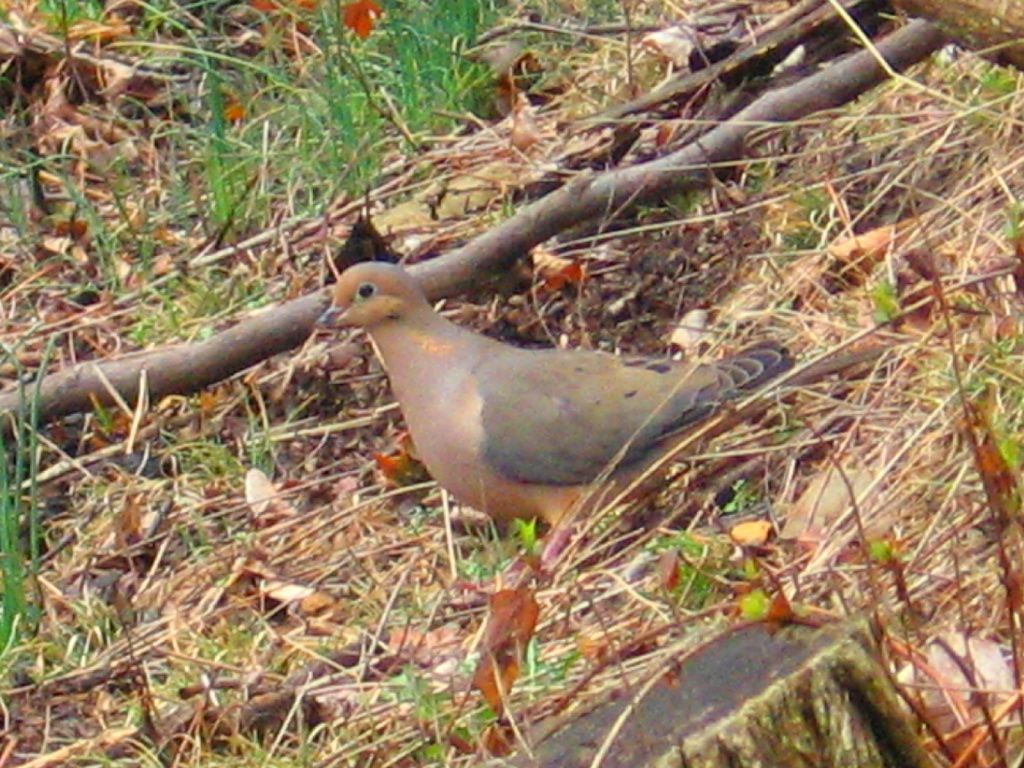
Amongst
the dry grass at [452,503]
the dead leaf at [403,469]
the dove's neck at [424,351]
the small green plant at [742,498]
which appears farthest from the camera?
the dead leaf at [403,469]

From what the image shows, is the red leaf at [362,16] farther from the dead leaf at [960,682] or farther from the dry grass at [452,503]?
the dead leaf at [960,682]

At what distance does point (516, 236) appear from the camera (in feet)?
15.9

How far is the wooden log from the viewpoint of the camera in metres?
2.35

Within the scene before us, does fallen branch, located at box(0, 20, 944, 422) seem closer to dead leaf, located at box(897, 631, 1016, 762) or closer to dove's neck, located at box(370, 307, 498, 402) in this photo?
dove's neck, located at box(370, 307, 498, 402)

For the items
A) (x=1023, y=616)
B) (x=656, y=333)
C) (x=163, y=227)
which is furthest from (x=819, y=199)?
(x=1023, y=616)

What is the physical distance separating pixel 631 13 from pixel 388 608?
103 inches

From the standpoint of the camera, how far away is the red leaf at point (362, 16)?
593 cm

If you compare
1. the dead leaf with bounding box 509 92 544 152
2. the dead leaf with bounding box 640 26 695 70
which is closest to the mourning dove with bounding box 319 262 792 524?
the dead leaf with bounding box 509 92 544 152

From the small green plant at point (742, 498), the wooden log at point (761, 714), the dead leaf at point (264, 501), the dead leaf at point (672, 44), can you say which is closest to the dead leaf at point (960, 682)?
the wooden log at point (761, 714)

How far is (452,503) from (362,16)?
74.5 inches

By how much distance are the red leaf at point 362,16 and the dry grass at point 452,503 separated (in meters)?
0.42

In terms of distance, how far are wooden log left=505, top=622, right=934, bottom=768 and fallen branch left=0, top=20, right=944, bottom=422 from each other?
7.70 ft

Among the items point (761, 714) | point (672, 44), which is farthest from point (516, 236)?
point (761, 714)

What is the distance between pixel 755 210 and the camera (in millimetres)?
5043
